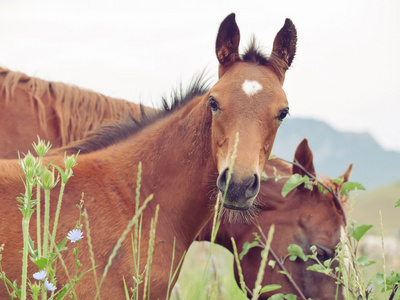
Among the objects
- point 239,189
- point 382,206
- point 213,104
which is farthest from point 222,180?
point 382,206

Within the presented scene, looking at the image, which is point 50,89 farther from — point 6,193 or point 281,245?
point 281,245

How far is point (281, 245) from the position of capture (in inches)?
167

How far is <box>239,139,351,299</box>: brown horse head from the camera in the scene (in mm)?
4051

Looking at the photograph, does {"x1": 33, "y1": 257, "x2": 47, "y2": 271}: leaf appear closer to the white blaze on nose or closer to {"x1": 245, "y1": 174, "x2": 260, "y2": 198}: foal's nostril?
{"x1": 245, "y1": 174, "x2": 260, "y2": 198}: foal's nostril

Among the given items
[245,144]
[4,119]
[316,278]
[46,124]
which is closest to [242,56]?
Answer: [245,144]

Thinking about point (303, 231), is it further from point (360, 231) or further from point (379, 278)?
point (379, 278)

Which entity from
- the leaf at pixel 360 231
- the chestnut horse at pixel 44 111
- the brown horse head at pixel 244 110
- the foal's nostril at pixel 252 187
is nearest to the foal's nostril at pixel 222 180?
the brown horse head at pixel 244 110

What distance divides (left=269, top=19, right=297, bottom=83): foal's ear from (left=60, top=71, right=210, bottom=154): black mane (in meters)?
0.80

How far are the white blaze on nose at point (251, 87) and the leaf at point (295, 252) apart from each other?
1.51 m

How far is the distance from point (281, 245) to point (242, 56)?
1.78 m

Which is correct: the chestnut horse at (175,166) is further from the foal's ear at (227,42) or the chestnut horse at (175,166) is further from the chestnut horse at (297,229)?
the chestnut horse at (297,229)

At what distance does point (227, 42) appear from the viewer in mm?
3986

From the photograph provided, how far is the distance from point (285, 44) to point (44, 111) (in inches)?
122

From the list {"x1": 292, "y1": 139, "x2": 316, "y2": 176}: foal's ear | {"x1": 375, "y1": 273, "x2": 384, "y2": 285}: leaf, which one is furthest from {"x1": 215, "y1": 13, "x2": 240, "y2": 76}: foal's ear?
{"x1": 375, "y1": 273, "x2": 384, "y2": 285}: leaf
